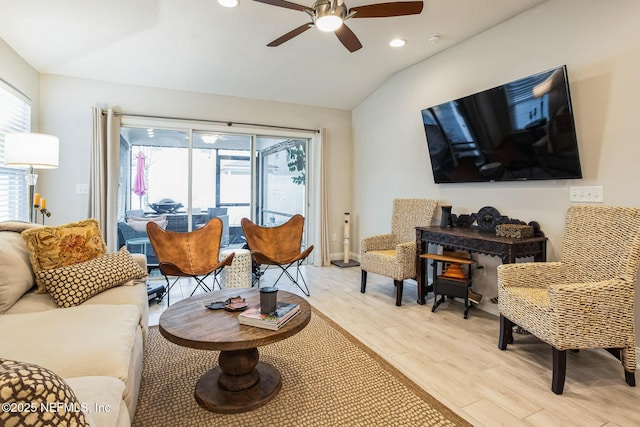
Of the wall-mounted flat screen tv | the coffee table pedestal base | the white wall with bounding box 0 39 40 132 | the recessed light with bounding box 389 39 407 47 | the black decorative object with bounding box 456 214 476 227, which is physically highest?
the recessed light with bounding box 389 39 407 47

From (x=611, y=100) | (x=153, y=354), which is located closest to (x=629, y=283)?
(x=611, y=100)

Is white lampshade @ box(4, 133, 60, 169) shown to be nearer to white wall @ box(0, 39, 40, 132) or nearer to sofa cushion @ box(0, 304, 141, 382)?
white wall @ box(0, 39, 40, 132)

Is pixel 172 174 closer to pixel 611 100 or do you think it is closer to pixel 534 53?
pixel 534 53

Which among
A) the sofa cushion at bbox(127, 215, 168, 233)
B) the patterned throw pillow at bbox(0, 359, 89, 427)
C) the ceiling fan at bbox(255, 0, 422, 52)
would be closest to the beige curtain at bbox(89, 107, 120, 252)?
the sofa cushion at bbox(127, 215, 168, 233)

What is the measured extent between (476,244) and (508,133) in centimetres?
101

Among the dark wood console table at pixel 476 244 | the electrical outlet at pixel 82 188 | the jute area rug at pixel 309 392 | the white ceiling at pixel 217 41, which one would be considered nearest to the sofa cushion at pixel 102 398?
the jute area rug at pixel 309 392

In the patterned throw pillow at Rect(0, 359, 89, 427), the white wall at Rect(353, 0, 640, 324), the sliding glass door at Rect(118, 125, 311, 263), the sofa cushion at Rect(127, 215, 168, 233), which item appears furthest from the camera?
the sliding glass door at Rect(118, 125, 311, 263)

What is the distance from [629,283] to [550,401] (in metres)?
0.83

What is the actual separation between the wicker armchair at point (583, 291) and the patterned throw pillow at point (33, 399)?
7.47ft

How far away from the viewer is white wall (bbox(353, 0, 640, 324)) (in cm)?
234

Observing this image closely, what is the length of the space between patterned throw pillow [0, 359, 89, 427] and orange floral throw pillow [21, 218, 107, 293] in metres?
1.67

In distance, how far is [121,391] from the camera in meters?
1.28

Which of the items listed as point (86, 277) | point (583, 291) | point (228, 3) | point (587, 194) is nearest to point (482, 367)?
point (583, 291)

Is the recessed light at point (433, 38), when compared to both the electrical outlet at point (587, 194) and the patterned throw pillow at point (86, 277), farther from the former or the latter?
the patterned throw pillow at point (86, 277)
